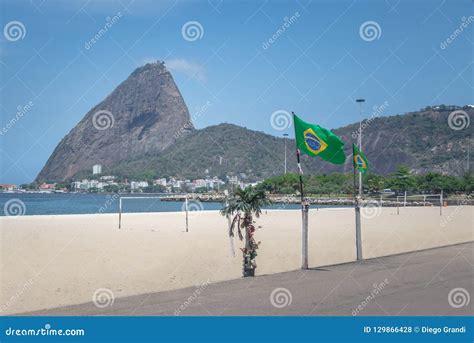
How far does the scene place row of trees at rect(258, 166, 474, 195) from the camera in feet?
344

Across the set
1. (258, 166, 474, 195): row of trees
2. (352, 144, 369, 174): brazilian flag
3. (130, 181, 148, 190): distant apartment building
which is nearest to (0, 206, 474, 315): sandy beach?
(352, 144, 369, 174): brazilian flag

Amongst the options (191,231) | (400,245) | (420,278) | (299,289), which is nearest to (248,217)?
(299,289)

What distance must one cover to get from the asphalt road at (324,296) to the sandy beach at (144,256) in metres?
1.39

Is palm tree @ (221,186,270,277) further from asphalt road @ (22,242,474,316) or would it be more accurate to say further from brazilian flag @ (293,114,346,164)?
brazilian flag @ (293,114,346,164)

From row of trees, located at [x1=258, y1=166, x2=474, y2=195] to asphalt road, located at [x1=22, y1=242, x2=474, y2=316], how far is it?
86.1 m

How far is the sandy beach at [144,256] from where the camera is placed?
12648mm

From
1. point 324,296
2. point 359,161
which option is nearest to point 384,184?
point 359,161

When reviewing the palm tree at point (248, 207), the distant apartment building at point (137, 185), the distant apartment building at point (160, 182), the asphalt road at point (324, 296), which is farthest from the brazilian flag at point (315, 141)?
the distant apartment building at point (137, 185)

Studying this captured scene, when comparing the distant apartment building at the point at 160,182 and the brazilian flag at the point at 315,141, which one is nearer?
the brazilian flag at the point at 315,141

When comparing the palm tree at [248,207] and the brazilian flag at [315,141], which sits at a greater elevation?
the brazilian flag at [315,141]

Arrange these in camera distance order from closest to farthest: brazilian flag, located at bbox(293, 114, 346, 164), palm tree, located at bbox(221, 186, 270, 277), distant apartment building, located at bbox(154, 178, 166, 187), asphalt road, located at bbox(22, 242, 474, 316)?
asphalt road, located at bbox(22, 242, 474, 316), palm tree, located at bbox(221, 186, 270, 277), brazilian flag, located at bbox(293, 114, 346, 164), distant apartment building, located at bbox(154, 178, 166, 187)

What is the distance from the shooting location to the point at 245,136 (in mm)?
166250

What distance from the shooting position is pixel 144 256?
730 inches

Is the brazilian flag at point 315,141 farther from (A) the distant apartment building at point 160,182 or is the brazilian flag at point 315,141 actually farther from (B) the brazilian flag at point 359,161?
(A) the distant apartment building at point 160,182
